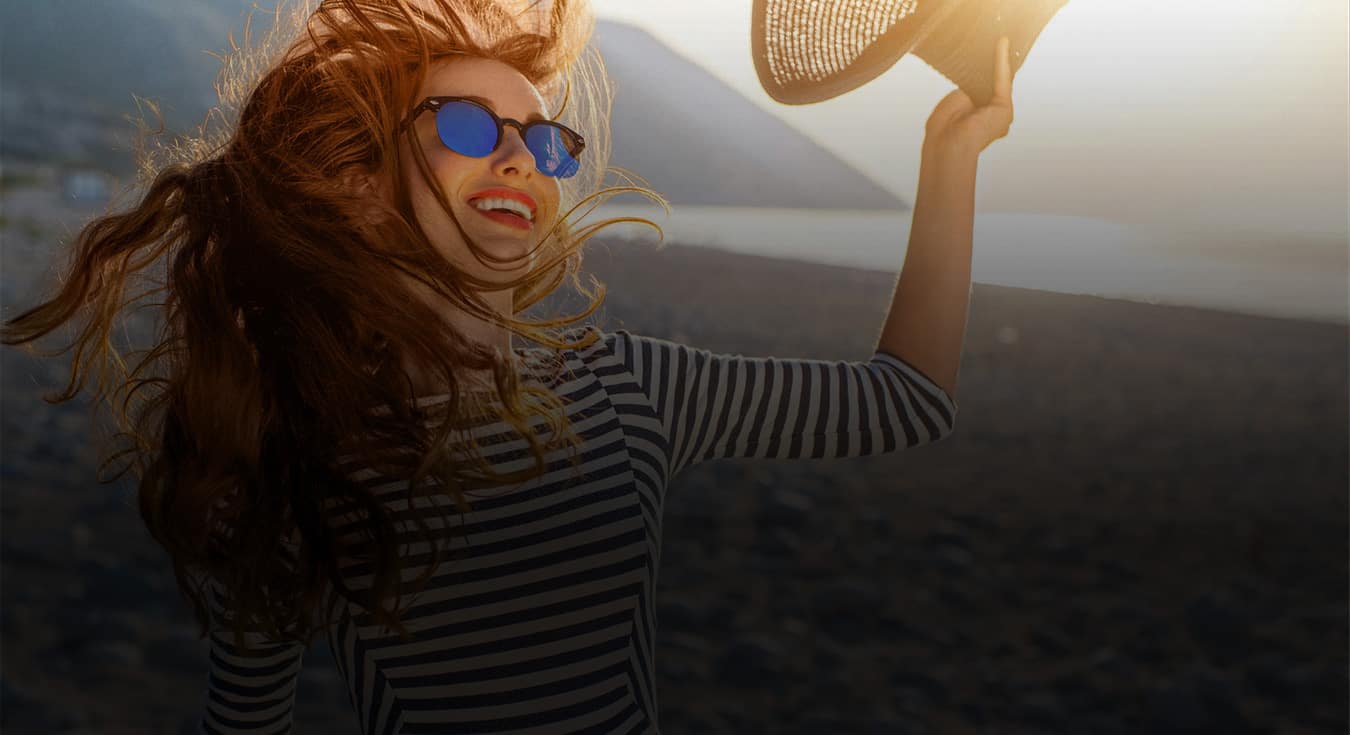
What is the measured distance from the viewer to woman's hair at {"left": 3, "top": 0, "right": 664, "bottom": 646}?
1554 mm

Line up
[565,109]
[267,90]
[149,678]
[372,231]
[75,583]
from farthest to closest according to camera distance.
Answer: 1. [75,583]
2. [149,678]
3. [565,109]
4. [267,90]
5. [372,231]

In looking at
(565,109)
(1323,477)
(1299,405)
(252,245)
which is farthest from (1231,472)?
(252,245)

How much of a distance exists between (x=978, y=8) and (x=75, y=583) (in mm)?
5339

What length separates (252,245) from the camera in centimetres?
166

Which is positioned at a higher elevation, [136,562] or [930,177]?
[930,177]

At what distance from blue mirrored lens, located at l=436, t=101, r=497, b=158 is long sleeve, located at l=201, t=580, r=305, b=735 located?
71cm

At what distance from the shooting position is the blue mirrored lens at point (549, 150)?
63.6 inches

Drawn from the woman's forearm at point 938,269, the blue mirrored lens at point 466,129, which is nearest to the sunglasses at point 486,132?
the blue mirrored lens at point 466,129

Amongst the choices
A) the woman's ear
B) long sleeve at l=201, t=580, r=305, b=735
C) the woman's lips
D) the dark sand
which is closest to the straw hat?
the woman's lips

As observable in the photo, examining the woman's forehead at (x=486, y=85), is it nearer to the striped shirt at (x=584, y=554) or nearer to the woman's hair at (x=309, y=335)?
the woman's hair at (x=309, y=335)

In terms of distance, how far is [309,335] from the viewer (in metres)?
1.60

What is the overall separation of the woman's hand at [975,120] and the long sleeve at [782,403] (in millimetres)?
287

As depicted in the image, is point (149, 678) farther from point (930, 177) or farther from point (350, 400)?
point (930, 177)

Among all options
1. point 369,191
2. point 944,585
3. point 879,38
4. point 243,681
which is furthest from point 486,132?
point 944,585
